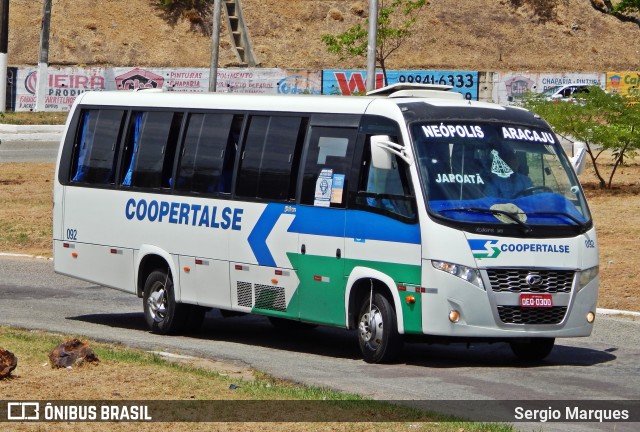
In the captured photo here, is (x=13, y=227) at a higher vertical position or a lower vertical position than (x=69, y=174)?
lower

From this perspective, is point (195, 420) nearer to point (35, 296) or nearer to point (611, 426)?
point (611, 426)

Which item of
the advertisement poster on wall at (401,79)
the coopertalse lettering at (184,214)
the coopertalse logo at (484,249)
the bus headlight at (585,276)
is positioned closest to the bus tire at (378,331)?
the coopertalse logo at (484,249)

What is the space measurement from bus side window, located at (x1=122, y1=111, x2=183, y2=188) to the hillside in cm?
5369

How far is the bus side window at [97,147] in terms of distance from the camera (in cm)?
1595

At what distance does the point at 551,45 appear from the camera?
7388 cm

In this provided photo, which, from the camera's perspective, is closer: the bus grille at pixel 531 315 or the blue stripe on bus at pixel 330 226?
the bus grille at pixel 531 315

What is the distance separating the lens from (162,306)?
1528 centimetres

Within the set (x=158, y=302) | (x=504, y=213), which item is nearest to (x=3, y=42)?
(x=158, y=302)

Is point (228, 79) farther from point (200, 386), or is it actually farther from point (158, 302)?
point (200, 386)

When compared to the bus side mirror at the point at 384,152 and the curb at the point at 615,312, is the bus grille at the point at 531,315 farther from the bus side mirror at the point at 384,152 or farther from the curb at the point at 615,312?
the curb at the point at 615,312

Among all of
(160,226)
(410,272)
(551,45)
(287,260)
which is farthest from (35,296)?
(551,45)

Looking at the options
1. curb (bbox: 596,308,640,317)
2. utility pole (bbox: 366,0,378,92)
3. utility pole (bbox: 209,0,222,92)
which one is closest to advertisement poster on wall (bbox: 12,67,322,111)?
utility pole (bbox: 209,0,222,92)

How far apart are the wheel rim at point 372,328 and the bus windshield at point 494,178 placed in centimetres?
126

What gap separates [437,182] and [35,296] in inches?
313
